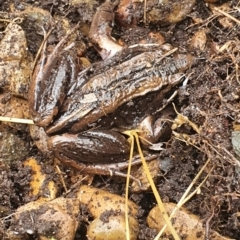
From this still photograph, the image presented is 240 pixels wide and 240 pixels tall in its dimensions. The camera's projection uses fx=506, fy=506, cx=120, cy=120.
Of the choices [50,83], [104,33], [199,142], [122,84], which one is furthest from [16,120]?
[199,142]

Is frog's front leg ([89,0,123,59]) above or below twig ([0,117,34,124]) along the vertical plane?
above

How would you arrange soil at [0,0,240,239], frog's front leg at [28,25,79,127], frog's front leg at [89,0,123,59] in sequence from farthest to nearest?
frog's front leg at [89,0,123,59] → frog's front leg at [28,25,79,127] → soil at [0,0,240,239]

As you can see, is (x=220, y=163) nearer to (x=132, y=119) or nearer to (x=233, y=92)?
(x=233, y=92)

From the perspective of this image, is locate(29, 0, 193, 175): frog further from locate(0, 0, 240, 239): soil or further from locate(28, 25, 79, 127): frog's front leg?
locate(0, 0, 240, 239): soil

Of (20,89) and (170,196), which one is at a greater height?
(20,89)

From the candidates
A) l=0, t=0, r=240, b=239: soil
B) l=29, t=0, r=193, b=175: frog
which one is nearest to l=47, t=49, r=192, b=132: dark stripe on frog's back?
l=29, t=0, r=193, b=175: frog

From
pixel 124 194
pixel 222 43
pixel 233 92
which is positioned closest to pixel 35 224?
pixel 124 194

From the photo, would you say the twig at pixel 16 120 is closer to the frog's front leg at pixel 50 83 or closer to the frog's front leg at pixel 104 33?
the frog's front leg at pixel 50 83
